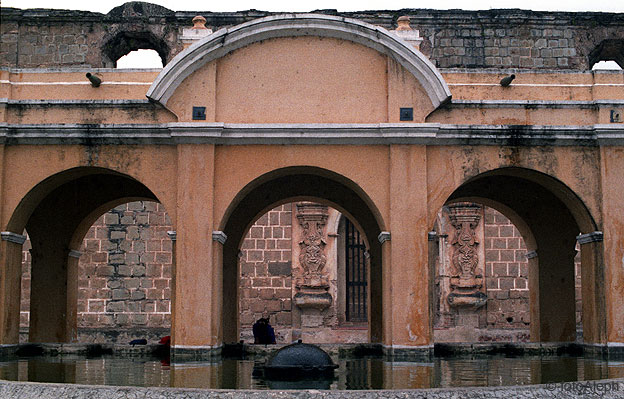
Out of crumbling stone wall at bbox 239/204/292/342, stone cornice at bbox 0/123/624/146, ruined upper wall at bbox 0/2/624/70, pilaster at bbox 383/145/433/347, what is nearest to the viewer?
pilaster at bbox 383/145/433/347

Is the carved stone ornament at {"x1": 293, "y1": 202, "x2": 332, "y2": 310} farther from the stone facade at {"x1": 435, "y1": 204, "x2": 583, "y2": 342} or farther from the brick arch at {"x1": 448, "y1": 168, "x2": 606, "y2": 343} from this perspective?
the brick arch at {"x1": 448, "y1": 168, "x2": 606, "y2": 343}

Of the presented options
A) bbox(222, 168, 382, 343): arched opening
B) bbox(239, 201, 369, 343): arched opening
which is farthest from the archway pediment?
bbox(239, 201, 369, 343): arched opening

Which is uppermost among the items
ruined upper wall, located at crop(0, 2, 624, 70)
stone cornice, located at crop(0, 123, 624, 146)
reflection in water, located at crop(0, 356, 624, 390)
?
ruined upper wall, located at crop(0, 2, 624, 70)

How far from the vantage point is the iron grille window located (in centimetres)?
2358

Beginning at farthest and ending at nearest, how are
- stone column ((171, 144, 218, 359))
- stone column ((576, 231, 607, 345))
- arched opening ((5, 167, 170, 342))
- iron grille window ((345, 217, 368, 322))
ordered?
iron grille window ((345, 217, 368, 322))
arched opening ((5, 167, 170, 342))
stone column ((576, 231, 607, 345))
stone column ((171, 144, 218, 359))

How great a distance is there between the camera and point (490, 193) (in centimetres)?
1681

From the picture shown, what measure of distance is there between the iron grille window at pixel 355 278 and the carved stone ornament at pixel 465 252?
91.6 inches

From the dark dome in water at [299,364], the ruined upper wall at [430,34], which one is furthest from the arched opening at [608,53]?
the dark dome in water at [299,364]

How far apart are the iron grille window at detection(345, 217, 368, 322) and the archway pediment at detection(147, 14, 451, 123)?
960cm

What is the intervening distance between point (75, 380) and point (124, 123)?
16.0ft

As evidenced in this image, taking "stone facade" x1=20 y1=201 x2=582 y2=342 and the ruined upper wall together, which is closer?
the ruined upper wall

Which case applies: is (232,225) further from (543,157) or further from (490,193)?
(543,157)

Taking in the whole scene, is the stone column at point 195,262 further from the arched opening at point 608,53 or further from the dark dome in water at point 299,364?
the arched opening at point 608,53

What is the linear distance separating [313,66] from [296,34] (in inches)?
22.9
